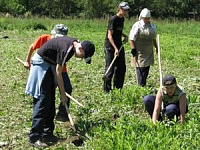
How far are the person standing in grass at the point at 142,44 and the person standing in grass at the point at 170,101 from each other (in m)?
2.24

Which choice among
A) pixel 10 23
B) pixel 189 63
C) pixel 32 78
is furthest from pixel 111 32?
pixel 10 23

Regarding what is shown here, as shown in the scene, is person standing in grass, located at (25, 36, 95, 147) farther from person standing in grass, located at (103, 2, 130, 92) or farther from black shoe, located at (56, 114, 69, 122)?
person standing in grass, located at (103, 2, 130, 92)

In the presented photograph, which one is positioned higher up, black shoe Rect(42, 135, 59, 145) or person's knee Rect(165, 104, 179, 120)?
person's knee Rect(165, 104, 179, 120)

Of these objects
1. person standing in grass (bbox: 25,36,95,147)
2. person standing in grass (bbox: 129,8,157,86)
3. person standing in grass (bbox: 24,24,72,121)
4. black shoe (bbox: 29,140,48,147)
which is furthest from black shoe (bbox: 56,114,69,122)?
person standing in grass (bbox: 129,8,157,86)

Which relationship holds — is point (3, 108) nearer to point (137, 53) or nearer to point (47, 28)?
point (137, 53)

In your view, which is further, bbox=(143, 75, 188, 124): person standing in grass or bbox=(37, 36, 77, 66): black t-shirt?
bbox=(143, 75, 188, 124): person standing in grass

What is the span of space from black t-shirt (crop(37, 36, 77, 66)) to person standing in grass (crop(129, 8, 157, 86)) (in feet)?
9.21

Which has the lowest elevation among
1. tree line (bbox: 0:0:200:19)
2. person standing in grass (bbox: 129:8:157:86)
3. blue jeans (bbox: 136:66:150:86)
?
tree line (bbox: 0:0:200:19)

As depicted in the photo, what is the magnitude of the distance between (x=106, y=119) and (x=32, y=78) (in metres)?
1.35

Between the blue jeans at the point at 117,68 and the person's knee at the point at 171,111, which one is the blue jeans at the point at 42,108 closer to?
the person's knee at the point at 171,111

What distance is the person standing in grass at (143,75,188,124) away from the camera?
529 centimetres

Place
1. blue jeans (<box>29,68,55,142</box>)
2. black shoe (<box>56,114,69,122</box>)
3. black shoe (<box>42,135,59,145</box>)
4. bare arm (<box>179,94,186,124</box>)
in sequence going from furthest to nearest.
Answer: black shoe (<box>56,114,69,122</box>), black shoe (<box>42,135,59,145</box>), blue jeans (<box>29,68,55,142</box>), bare arm (<box>179,94,186,124</box>)

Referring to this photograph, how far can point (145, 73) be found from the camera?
26.2ft

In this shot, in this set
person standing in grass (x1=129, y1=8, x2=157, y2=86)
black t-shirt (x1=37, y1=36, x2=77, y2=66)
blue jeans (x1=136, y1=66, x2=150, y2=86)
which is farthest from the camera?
blue jeans (x1=136, y1=66, x2=150, y2=86)
